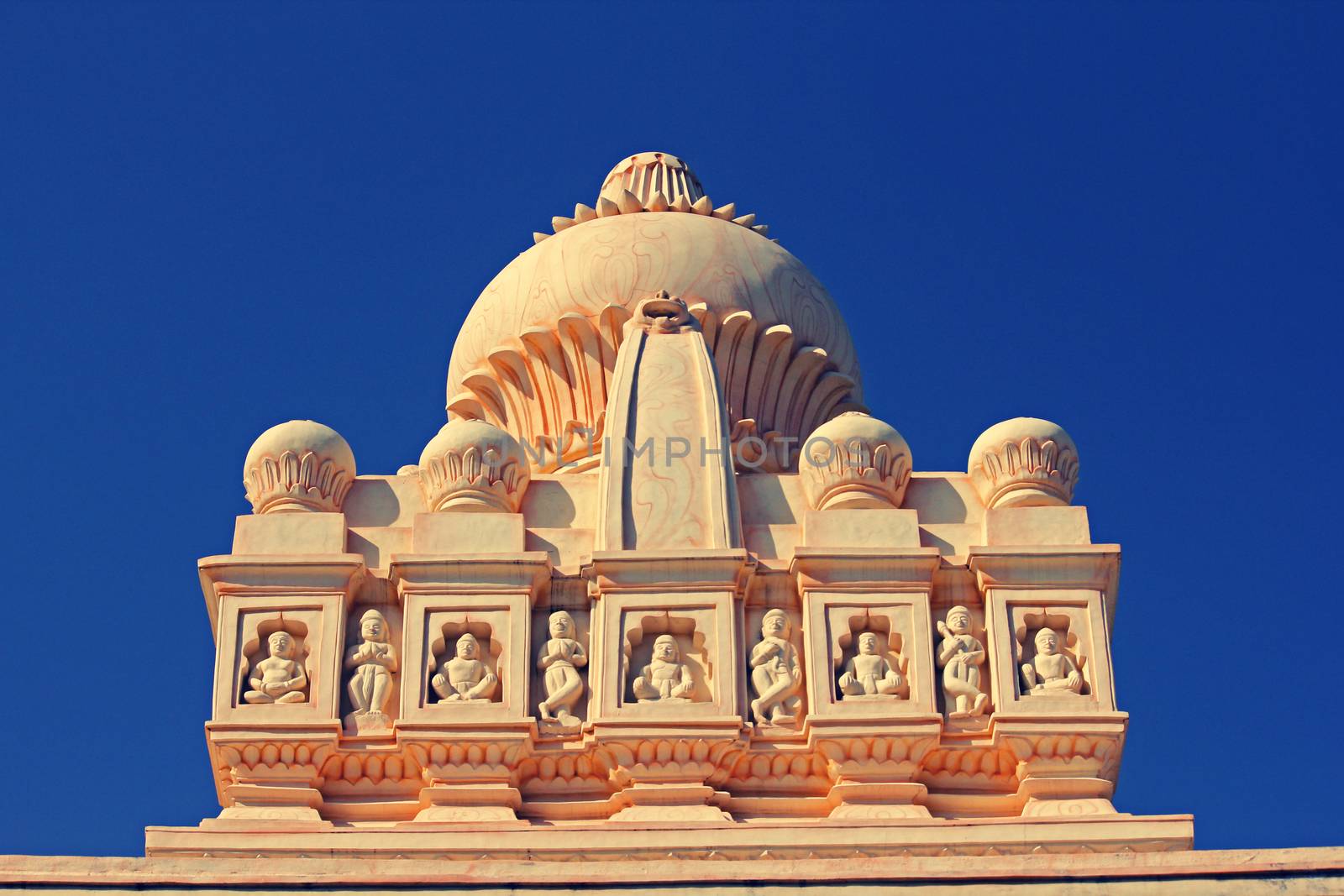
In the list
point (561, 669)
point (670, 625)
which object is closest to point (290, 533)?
point (561, 669)

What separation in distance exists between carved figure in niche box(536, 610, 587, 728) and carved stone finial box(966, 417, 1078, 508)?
12.3ft

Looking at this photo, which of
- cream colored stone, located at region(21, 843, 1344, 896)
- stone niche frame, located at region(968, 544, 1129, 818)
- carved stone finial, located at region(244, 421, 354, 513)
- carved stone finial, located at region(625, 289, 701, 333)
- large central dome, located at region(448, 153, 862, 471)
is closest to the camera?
cream colored stone, located at region(21, 843, 1344, 896)

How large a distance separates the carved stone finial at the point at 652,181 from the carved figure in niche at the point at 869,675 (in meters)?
6.68

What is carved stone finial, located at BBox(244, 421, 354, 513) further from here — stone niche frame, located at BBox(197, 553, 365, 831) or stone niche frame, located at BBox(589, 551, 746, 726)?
stone niche frame, located at BBox(589, 551, 746, 726)

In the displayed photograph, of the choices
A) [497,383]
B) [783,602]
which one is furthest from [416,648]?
[497,383]

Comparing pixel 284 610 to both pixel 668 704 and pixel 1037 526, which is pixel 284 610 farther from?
pixel 1037 526

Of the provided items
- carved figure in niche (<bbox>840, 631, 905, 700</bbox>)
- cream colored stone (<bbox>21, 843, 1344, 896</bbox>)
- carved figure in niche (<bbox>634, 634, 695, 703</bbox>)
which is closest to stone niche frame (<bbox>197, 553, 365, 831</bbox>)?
carved figure in niche (<bbox>634, 634, 695, 703</bbox>)

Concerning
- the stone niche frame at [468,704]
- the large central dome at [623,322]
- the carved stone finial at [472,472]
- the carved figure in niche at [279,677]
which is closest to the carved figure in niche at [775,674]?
the stone niche frame at [468,704]

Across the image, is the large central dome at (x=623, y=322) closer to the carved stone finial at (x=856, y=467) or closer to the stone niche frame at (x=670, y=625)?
the carved stone finial at (x=856, y=467)

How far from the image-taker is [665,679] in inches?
863

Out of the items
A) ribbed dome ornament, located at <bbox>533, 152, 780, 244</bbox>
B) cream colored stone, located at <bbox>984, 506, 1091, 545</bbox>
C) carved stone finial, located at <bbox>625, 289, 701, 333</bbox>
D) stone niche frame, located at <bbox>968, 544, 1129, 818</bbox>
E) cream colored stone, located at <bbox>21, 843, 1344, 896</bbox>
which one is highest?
ribbed dome ornament, located at <bbox>533, 152, 780, 244</bbox>

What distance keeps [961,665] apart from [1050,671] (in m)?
0.71

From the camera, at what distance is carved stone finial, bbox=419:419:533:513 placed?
23109 mm

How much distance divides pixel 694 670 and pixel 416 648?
225cm
